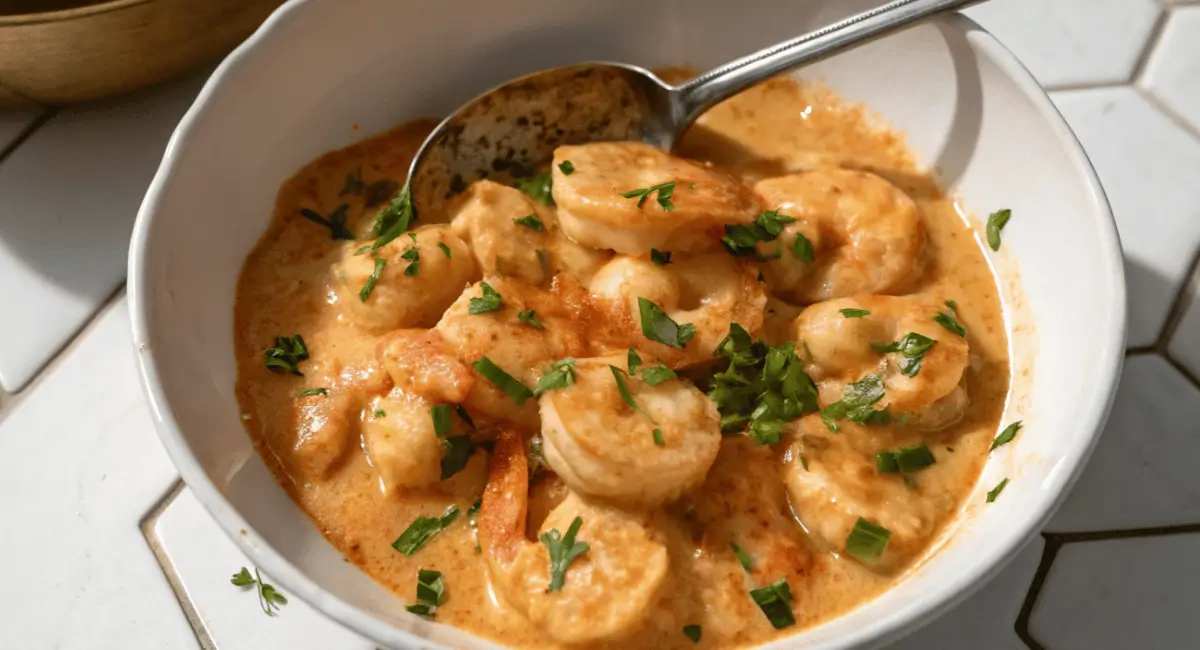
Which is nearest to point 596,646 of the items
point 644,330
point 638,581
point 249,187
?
point 638,581

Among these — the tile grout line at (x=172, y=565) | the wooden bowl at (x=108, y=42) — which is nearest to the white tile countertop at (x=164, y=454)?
the tile grout line at (x=172, y=565)

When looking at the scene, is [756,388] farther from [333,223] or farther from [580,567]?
[333,223]

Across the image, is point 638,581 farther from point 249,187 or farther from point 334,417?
point 249,187

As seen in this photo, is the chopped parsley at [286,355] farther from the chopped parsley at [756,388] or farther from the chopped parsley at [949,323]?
the chopped parsley at [949,323]

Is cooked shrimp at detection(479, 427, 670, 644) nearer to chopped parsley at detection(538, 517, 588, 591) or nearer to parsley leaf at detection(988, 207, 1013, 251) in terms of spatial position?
chopped parsley at detection(538, 517, 588, 591)

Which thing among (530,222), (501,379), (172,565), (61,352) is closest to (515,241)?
(530,222)

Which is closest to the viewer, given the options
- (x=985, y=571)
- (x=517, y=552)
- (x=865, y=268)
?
(x=985, y=571)
